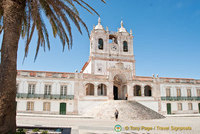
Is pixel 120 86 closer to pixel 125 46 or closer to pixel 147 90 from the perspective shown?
pixel 147 90

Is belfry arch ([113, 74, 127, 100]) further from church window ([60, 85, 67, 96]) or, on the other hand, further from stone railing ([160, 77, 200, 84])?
church window ([60, 85, 67, 96])

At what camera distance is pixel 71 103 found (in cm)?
2761

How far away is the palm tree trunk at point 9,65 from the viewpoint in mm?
6676

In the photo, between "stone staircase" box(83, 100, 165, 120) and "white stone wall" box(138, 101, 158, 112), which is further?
"white stone wall" box(138, 101, 158, 112)

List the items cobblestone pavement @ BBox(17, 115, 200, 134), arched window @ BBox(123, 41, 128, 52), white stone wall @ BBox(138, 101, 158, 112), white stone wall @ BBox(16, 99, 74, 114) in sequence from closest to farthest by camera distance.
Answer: cobblestone pavement @ BBox(17, 115, 200, 134)
white stone wall @ BBox(16, 99, 74, 114)
white stone wall @ BBox(138, 101, 158, 112)
arched window @ BBox(123, 41, 128, 52)

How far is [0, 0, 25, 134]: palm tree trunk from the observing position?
668 centimetres

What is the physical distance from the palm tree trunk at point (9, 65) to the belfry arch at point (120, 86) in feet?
87.0

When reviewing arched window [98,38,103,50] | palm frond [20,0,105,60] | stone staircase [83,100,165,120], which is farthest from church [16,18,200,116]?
palm frond [20,0,105,60]

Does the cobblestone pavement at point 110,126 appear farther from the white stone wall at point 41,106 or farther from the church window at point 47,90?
the church window at point 47,90

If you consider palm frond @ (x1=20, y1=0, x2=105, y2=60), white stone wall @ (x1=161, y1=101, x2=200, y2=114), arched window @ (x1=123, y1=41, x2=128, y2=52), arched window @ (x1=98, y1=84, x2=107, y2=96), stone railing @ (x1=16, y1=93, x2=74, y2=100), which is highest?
arched window @ (x1=123, y1=41, x2=128, y2=52)

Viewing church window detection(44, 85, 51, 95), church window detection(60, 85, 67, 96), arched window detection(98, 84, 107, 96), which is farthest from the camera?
arched window detection(98, 84, 107, 96)

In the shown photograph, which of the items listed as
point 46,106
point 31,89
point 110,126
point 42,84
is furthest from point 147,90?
point 31,89

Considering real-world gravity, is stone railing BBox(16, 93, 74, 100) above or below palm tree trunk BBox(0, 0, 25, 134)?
below

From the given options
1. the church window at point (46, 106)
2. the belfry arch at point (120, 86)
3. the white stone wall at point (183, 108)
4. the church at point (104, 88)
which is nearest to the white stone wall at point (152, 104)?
the church at point (104, 88)
